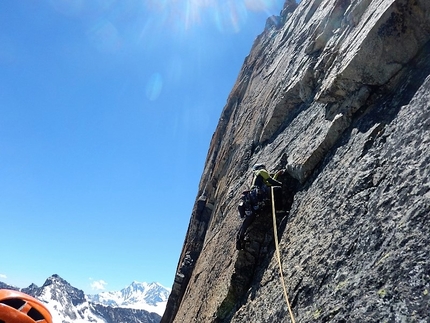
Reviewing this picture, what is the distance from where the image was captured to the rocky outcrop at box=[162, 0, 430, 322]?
4895 millimetres

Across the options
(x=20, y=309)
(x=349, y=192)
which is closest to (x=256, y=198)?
(x=349, y=192)

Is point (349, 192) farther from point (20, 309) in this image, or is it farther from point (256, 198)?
point (20, 309)

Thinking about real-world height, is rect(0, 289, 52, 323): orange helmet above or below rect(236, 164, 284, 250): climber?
below

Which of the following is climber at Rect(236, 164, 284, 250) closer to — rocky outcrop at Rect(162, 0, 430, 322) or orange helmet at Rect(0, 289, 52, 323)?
rocky outcrop at Rect(162, 0, 430, 322)

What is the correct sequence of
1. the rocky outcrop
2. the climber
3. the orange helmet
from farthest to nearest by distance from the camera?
1. the climber
2. the rocky outcrop
3. the orange helmet

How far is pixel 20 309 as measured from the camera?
4.34m

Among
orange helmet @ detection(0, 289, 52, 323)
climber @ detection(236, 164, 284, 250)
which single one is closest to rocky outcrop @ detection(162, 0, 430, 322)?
climber @ detection(236, 164, 284, 250)

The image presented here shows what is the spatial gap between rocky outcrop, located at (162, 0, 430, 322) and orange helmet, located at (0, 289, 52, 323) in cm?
407

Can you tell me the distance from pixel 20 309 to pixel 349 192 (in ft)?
18.7

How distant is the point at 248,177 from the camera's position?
13844 millimetres

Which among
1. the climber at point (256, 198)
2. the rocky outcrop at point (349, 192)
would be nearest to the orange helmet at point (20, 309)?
the rocky outcrop at point (349, 192)

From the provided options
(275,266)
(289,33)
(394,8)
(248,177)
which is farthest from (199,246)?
(394,8)

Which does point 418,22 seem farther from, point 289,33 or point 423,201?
point 289,33

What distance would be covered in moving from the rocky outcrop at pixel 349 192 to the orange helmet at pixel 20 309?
4.07 meters
